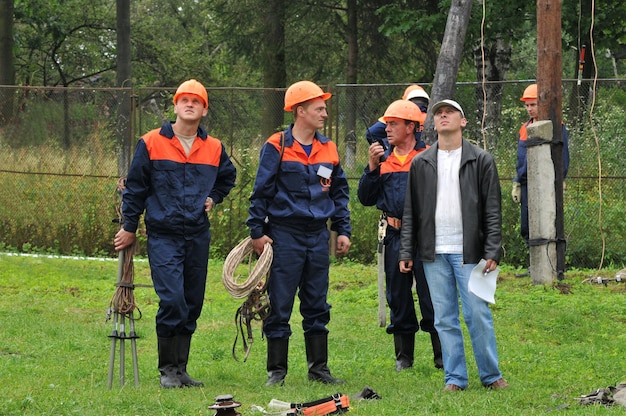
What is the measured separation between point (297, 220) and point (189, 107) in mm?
1111

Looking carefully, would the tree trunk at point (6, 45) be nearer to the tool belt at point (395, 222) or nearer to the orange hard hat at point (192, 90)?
the orange hard hat at point (192, 90)

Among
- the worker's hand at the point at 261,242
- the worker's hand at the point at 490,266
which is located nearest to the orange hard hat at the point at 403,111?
the worker's hand at the point at 261,242

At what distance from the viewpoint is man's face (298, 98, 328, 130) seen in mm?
8117

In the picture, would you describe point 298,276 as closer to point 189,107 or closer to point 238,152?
point 189,107

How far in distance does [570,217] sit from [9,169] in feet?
28.2

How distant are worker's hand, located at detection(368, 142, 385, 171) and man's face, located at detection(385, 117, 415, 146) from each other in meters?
0.12

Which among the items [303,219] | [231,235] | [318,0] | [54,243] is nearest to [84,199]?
[54,243]

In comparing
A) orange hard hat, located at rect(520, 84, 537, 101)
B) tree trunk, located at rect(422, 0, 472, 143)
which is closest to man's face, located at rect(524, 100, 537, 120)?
orange hard hat, located at rect(520, 84, 537, 101)

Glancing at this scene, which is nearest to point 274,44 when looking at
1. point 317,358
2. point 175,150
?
point 175,150

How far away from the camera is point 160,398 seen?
7.31 meters

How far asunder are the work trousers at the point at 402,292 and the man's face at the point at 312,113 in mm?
1087

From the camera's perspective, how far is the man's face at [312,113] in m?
8.12

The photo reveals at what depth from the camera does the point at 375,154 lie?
8.58 metres

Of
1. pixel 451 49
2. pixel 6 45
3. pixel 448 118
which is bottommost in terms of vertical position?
A: pixel 448 118
